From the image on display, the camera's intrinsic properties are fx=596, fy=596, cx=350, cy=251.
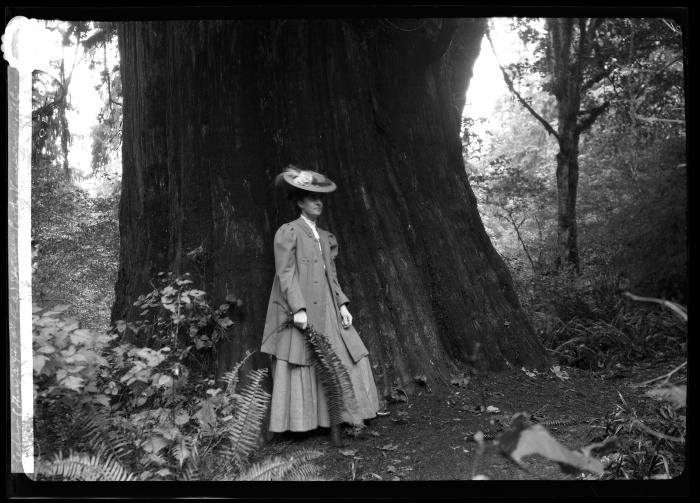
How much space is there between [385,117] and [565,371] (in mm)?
2839

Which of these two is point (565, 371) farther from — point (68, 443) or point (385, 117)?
point (68, 443)

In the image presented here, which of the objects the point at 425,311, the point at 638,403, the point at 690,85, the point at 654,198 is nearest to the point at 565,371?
the point at 638,403

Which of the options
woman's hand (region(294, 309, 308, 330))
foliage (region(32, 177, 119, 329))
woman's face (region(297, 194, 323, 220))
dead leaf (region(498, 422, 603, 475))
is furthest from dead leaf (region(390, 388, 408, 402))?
dead leaf (region(498, 422, 603, 475))

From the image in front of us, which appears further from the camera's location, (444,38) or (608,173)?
(608,173)

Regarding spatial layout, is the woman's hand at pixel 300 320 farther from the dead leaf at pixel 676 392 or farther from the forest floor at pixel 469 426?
the dead leaf at pixel 676 392

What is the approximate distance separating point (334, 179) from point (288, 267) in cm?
109

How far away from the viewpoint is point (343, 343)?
14.4 feet

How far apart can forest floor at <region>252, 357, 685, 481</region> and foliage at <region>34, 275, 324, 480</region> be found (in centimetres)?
43

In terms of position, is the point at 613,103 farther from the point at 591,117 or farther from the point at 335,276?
the point at 335,276

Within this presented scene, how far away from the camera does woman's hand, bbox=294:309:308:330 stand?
13.3ft

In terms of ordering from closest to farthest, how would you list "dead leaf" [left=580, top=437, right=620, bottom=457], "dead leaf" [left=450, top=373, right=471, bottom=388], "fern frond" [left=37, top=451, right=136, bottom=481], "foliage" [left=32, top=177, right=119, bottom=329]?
"dead leaf" [left=580, top=437, right=620, bottom=457]
"fern frond" [left=37, top=451, right=136, bottom=481]
"foliage" [left=32, top=177, right=119, bottom=329]
"dead leaf" [left=450, top=373, right=471, bottom=388]

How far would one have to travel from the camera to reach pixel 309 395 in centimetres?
422

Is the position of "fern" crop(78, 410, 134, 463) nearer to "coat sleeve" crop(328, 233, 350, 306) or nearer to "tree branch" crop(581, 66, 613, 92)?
"coat sleeve" crop(328, 233, 350, 306)

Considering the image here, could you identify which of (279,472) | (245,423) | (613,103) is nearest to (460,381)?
(245,423)
